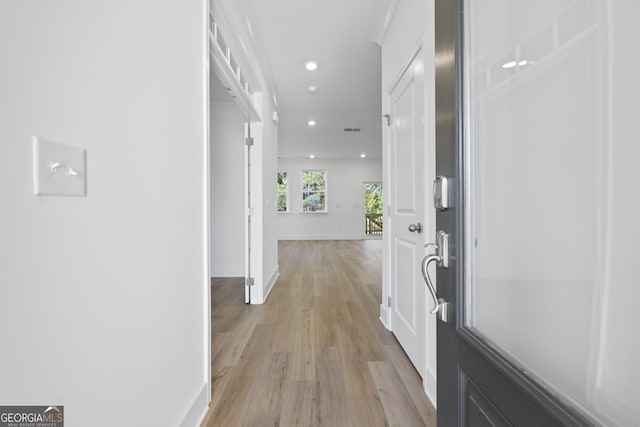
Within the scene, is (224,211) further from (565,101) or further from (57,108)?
(565,101)

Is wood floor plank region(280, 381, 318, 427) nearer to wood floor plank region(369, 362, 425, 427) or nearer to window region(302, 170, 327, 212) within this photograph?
wood floor plank region(369, 362, 425, 427)

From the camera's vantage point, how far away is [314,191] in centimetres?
1019

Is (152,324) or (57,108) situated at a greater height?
(57,108)

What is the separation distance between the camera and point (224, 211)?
174 inches

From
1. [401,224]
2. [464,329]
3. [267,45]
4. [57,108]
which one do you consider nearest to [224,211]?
[267,45]

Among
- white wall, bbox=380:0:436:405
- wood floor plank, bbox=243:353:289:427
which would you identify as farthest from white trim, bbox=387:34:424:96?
wood floor plank, bbox=243:353:289:427

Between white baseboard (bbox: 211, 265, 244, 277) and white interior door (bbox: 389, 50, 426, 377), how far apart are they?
106 inches

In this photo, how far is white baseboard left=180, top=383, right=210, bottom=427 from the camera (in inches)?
51.1

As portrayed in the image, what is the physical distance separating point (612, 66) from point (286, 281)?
13.7ft

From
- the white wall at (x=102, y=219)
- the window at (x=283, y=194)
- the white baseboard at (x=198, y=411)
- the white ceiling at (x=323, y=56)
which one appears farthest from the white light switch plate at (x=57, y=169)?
the window at (x=283, y=194)

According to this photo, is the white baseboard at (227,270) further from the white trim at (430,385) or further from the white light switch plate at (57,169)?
the white light switch plate at (57,169)

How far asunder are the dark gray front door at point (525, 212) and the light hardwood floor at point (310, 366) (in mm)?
924

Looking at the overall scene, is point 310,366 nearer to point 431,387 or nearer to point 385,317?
point 431,387

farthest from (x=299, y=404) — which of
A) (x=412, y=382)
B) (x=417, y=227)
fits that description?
(x=417, y=227)
